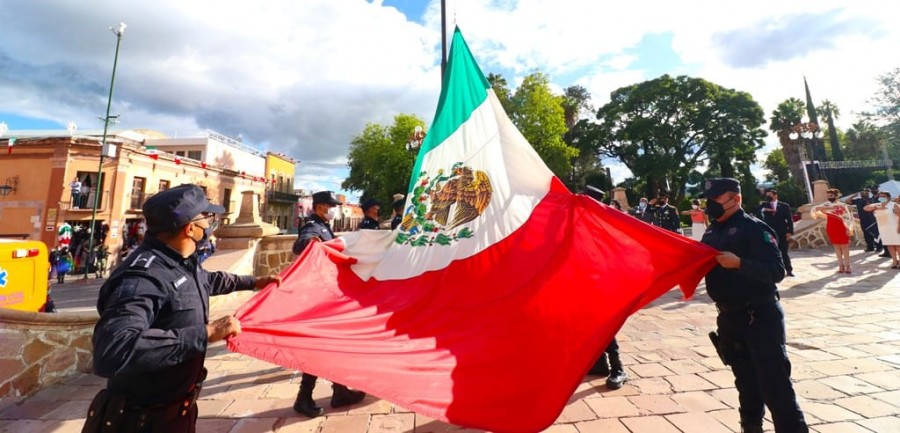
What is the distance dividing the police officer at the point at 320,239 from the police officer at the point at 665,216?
861cm

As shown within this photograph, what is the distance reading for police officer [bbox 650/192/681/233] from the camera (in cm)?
968

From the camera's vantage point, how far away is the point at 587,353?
2.29 metres

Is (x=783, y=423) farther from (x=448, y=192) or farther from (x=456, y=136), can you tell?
(x=456, y=136)

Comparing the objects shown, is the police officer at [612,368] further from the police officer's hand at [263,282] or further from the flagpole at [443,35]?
the flagpole at [443,35]

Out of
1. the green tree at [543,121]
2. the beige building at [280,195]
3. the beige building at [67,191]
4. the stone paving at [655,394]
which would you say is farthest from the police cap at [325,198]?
the beige building at [280,195]


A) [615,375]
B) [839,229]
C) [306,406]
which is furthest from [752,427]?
[839,229]

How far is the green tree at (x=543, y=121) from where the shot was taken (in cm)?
2842

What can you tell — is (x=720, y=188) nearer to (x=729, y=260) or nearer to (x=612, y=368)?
(x=729, y=260)

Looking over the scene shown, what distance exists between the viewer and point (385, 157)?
109 ft

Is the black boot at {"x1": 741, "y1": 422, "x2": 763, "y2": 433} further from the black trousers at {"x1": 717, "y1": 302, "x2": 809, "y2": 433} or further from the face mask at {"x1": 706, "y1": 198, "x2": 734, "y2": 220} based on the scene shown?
the face mask at {"x1": 706, "y1": 198, "x2": 734, "y2": 220}

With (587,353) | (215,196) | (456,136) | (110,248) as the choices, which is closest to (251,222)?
(456,136)

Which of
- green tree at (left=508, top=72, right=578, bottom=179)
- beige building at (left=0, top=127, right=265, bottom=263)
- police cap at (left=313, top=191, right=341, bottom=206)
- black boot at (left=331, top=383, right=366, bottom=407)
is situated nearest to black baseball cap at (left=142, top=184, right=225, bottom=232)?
black boot at (left=331, top=383, right=366, bottom=407)

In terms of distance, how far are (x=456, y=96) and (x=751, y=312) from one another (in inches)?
143

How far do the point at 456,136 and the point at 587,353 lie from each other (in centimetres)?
293
